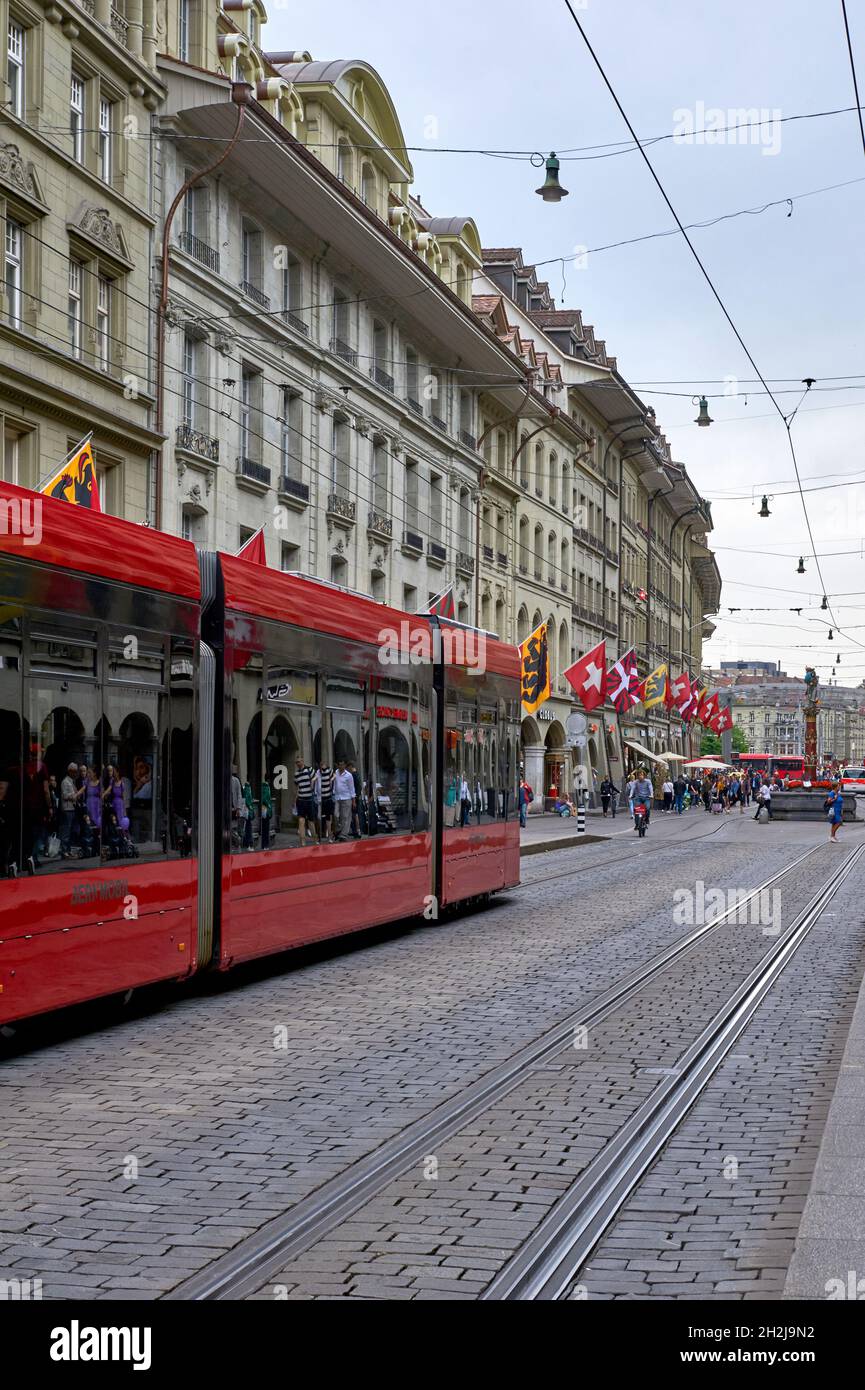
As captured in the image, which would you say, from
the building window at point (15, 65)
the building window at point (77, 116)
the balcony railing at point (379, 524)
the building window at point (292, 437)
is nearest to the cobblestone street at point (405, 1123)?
the building window at point (15, 65)

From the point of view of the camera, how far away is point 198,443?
30.3 meters

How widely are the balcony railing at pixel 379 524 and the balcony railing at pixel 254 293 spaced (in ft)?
25.4

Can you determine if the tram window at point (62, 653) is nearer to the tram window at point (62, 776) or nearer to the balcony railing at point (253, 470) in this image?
the tram window at point (62, 776)

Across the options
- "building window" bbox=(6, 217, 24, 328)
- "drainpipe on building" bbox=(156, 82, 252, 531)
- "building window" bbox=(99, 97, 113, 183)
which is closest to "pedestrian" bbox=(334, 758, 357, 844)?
"building window" bbox=(6, 217, 24, 328)

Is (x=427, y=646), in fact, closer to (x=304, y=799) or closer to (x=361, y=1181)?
(x=304, y=799)

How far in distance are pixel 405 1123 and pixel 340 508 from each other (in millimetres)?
30883

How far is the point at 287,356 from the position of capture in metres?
34.8

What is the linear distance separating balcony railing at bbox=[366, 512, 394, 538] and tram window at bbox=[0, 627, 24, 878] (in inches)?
1230

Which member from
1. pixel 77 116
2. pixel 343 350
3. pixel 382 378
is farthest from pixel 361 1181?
pixel 382 378

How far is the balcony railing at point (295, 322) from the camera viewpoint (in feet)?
114

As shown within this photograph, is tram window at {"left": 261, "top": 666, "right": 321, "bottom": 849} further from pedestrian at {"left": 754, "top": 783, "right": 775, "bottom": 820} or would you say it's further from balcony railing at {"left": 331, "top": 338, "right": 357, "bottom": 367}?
pedestrian at {"left": 754, "top": 783, "right": 775, "bottom": 820}

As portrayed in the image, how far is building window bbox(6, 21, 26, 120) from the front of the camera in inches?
958
